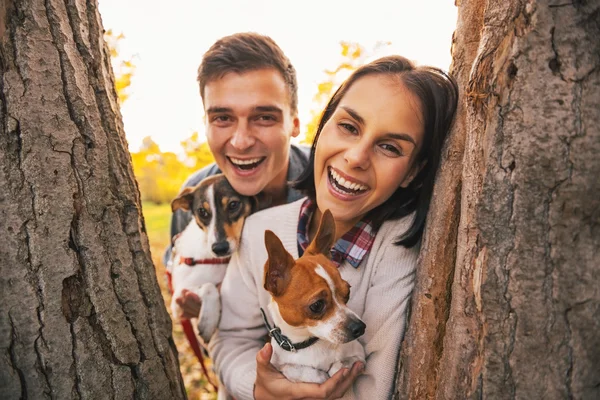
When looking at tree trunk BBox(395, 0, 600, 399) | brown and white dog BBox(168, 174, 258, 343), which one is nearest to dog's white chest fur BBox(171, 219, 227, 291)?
brown and white dog BBox(168, 174, 258, 343)

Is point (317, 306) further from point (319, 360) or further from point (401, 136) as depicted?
point (401, 136)

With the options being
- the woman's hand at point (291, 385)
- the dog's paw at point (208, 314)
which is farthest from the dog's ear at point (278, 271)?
the dog's paw at point (208, 314)

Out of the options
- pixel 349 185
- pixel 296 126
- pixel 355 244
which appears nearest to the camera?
pixel 349 185

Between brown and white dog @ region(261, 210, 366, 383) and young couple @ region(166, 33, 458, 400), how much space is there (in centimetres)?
9

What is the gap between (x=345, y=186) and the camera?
84.5 inches

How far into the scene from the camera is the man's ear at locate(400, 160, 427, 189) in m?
2.19

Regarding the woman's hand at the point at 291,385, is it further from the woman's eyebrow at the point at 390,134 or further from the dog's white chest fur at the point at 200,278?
the woman's eyebrow at the point at 390,134

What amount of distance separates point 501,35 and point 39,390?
218cm

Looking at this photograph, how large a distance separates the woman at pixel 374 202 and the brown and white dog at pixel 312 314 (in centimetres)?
8

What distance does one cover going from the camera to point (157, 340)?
190 centimetres

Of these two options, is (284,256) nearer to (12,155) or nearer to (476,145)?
(476,145)

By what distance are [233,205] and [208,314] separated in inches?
30.7

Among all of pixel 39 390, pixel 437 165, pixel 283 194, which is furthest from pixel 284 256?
pixel 283 194

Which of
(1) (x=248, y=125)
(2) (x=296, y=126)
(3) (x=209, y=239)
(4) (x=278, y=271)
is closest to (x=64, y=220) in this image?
(4) (x=278, y=271)
